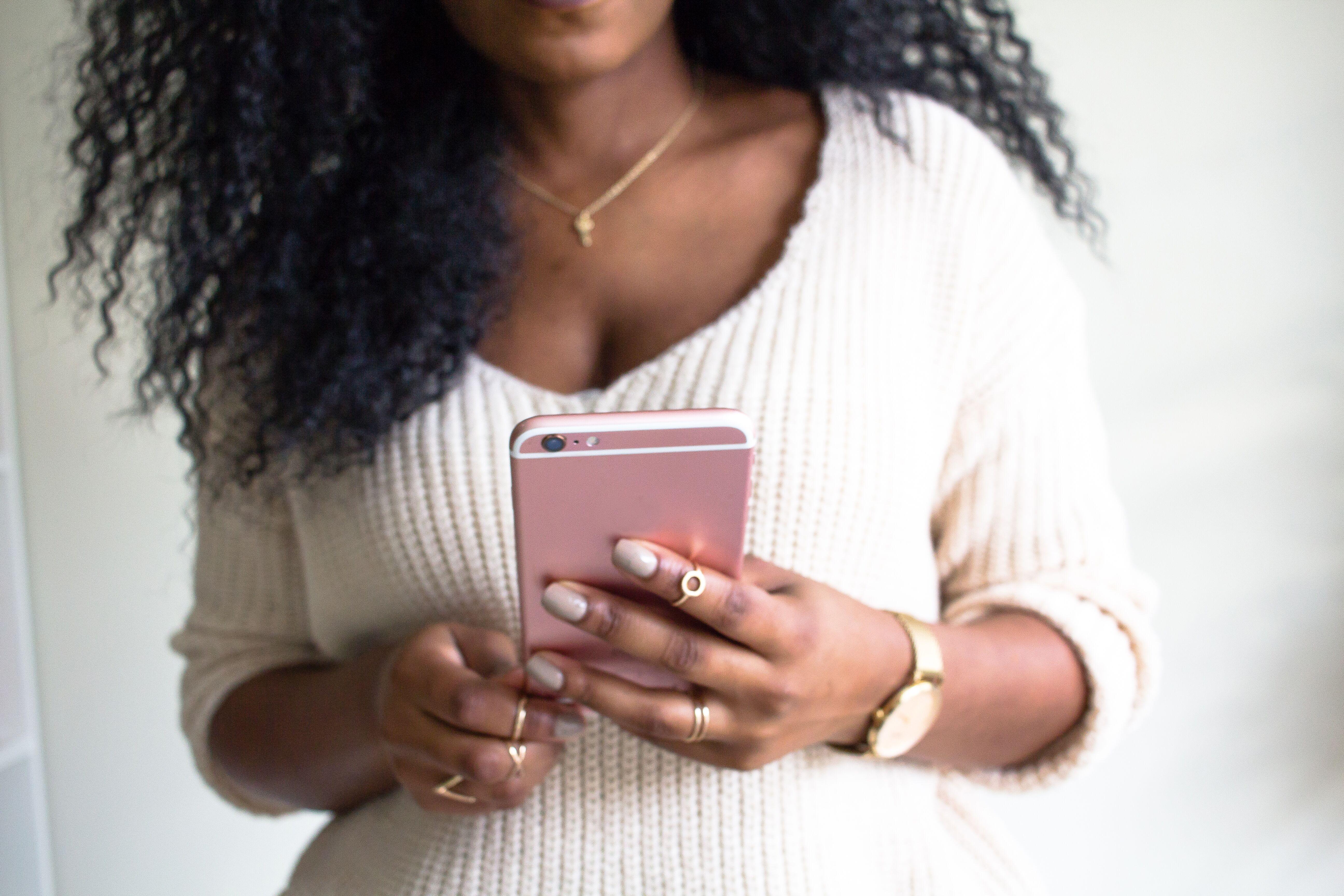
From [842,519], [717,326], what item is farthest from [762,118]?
[842,519]

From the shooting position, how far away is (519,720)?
0.64 m

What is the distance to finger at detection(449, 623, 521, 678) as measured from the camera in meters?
0.68

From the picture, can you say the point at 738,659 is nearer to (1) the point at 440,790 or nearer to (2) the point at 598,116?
(1) the point at 440,790

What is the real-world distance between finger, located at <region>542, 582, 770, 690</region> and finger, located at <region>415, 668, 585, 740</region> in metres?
0.12

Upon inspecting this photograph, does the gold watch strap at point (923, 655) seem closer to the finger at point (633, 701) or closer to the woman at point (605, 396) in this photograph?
the woman at point (605, 396)

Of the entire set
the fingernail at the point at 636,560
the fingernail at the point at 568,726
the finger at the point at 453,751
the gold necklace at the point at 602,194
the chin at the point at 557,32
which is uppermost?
the chin at the point at 557,32

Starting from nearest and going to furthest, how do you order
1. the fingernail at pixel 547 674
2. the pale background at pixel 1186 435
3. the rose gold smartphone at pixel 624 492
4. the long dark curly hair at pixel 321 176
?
the rose gold smartphone at pixel 624 492 → the fingernail at pixel 547 674 → the long dark curly hair at pixel 321 176 → the pale background at pixel 1186 435

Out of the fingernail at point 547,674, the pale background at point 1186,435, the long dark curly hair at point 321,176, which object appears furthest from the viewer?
the pale background at point 1186,435

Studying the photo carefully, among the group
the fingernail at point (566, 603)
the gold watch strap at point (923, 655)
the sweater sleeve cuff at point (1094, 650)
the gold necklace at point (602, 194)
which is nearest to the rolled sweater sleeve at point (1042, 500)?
the sweater sleeve cuff at point (1094, 650)

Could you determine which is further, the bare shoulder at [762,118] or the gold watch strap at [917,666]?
the bare shoulder at [762,118]

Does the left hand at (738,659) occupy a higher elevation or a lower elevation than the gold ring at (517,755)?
higher

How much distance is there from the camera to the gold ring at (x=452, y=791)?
676 mm

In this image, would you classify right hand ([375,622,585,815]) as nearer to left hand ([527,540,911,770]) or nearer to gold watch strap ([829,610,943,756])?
left hand ([527,540,911,770])

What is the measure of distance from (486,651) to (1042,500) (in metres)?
0.42
